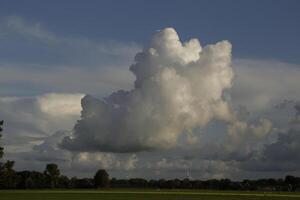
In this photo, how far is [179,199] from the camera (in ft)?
355

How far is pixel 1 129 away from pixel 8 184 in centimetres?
3199

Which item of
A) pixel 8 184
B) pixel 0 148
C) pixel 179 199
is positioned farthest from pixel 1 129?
pixel 179 199

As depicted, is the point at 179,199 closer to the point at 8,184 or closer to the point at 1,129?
the point at 1,129

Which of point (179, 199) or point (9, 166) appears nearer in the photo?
point (179, 199)

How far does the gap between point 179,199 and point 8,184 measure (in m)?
106

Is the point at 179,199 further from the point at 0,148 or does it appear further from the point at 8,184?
the point at 8,184

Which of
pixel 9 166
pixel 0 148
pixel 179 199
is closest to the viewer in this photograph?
pixel 179 199

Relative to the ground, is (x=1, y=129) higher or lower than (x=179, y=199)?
higher

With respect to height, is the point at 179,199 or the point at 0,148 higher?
the point at 0,148

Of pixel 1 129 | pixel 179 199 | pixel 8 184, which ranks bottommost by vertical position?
pixel 179 199

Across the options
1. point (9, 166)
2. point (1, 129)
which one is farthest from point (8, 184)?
point (1, 129)

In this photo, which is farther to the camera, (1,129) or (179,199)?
(1,129)

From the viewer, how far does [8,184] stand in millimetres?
198250

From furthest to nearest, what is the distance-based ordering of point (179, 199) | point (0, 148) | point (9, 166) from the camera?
point (9, 166) < point (0, 148) < point (179, 199)
